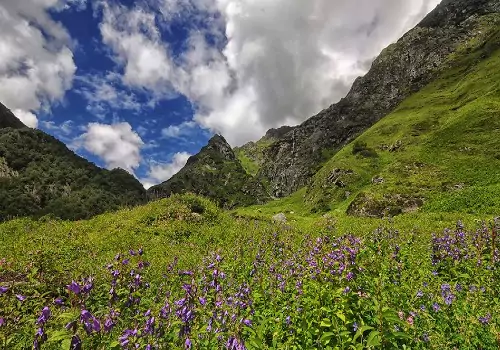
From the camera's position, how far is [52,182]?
54500 mm

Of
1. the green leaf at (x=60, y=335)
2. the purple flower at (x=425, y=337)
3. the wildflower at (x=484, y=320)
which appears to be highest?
the green leaf at (x=60, y=335)

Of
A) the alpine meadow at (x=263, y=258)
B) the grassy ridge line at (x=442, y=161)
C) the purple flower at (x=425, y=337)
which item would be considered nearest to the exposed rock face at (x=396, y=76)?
the grassy ridge line at (x=442, y=161)

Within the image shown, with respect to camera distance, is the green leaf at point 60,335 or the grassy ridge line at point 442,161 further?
the grassy ridge line at point 442,161

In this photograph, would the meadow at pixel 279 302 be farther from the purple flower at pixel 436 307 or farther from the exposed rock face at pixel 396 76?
the exposed rock face at pixel 396 76

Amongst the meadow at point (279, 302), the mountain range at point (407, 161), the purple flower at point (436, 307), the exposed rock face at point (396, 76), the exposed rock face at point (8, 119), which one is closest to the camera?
the meadow at point (279, 302)

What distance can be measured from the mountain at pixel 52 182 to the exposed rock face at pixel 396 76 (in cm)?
7005

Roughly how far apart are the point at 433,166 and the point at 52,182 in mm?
54535

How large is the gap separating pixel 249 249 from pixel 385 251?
16.2 ft

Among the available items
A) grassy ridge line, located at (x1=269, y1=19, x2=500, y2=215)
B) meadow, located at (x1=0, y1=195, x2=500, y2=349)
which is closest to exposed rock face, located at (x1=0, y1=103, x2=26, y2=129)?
grassy ridge line, located at (x1=269, y1=19, x2=500, y2=215)

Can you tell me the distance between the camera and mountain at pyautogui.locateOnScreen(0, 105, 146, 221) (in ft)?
154

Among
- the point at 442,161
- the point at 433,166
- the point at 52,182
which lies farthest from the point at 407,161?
the point at 52,182

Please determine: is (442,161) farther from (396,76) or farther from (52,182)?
(396,76)

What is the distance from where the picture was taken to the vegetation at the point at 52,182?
4684cm

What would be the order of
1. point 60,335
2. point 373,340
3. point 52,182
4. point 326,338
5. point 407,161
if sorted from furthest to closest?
point 52,182, point 407,161, point 326,338, point 373,340, point 60,335
